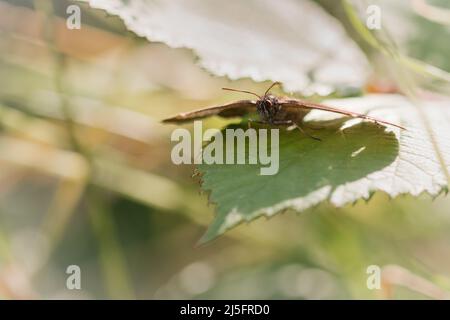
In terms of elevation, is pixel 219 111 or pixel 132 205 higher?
pixel 132 205

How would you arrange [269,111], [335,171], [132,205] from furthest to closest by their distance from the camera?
1. [132,205]
2. [269,111]
3. [335,171]

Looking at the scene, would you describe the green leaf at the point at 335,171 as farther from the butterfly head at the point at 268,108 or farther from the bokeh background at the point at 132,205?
the bokeh background at the point at 132,205

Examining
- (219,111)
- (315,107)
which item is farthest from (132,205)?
(315,107)

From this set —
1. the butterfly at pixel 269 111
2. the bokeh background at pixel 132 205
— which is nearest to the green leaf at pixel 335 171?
the butterfly at pixel 269 111

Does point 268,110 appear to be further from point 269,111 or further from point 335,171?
point 335,171

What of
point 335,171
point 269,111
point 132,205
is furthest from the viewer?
point 132,205

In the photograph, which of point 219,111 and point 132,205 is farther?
point 132,205
